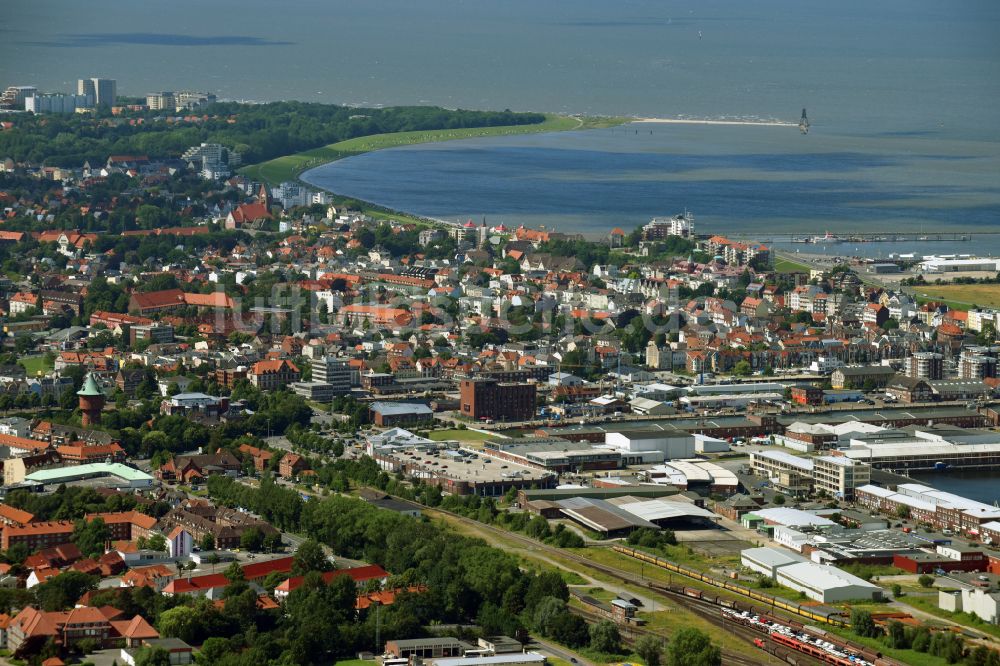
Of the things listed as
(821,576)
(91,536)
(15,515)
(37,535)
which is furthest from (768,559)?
(15,515)

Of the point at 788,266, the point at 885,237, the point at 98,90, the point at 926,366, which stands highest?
the point at 98,90

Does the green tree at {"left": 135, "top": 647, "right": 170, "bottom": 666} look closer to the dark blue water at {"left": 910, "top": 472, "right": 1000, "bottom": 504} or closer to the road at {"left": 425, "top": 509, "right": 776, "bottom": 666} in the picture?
the road at {"left": 425, "top": 509, "right": 776, "bottom": 666}

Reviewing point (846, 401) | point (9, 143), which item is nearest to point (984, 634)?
point (846, 401)

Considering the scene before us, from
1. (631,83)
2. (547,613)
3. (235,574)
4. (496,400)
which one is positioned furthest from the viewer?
(631,83)

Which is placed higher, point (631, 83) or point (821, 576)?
point (631, 83)

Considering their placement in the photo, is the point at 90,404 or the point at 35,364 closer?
the point at 90,404

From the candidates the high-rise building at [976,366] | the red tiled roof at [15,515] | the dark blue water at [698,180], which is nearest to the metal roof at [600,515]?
the red tiled roof at [15,515]

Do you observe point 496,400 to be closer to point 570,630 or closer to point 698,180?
point 570,630
